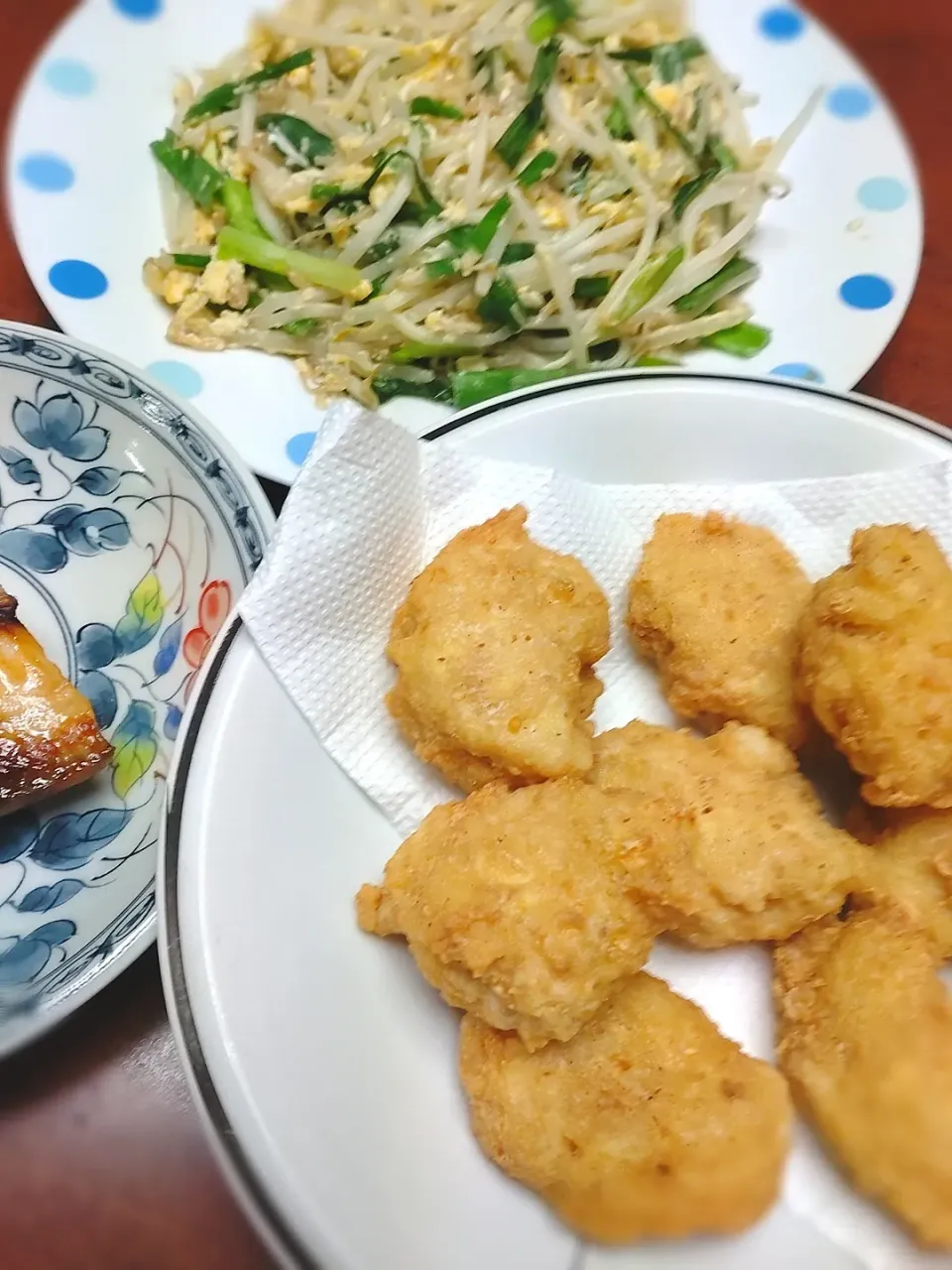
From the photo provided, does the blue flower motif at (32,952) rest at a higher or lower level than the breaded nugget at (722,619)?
lower

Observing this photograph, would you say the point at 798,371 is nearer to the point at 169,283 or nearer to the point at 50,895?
the point at 169,283

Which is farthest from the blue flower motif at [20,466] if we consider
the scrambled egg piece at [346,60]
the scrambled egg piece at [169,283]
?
the scrambled egg piece at [346,60]

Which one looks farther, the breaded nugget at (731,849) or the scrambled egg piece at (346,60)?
the scrambled egg piece at (346,60)

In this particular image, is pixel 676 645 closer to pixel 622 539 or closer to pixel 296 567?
pixel 622 539

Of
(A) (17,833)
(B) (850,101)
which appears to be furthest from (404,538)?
(B) (850,101)

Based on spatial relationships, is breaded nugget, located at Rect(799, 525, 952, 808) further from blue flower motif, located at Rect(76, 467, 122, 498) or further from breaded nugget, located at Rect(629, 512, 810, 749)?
blue flower motif, located at Rect(76, 467, 122, 498)

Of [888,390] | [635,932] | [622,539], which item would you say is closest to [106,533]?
[622,539]

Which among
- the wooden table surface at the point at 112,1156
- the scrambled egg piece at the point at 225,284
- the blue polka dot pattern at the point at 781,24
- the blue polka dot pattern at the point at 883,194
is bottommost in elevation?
the wooden table surface at the point at 112,1156

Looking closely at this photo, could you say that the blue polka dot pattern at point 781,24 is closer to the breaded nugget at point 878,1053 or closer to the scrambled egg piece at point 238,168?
the scrambled egg piece at point 238,168
